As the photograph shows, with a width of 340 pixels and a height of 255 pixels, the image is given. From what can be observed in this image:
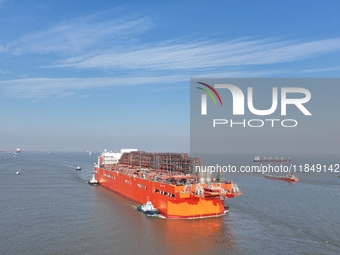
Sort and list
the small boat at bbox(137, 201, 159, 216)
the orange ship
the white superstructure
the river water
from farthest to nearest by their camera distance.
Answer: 1. the white superstructure
2. the small boat at bbox(137, 201, 159, 216)
3. the orange ship
4. the river water

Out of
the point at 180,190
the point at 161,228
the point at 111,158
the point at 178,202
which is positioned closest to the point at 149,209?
the point at 178,202

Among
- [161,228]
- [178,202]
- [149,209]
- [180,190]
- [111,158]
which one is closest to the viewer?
[161,228]

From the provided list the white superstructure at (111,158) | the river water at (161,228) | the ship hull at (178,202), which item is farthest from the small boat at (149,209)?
the white superstructure at (111,158)

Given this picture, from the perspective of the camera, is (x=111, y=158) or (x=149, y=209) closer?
(x=149, y=209)

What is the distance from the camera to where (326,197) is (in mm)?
41125

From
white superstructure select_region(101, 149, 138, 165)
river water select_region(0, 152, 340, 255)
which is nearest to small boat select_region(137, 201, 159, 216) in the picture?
river water select_region(0, 152, 340, 255)

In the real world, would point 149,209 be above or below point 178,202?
below

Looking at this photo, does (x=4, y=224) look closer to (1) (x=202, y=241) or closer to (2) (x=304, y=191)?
(1) (x=202, y=241)

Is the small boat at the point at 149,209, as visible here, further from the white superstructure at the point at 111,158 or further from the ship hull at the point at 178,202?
the white superstructure at the point at 111,158

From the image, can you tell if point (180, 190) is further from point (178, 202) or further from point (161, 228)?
point (161, 228)

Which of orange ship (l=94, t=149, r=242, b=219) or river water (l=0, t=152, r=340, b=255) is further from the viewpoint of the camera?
orange ship (l=94, t=149, r=242, b=219)

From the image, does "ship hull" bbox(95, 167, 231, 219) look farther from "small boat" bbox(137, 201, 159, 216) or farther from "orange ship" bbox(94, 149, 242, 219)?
"small boat" bbox(137, 201, 159, 216)

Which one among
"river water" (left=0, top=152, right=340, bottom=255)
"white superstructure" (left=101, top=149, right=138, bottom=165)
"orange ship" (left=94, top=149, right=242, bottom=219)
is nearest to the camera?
"river water" (left=0, top=152, right=340, bottom=255)

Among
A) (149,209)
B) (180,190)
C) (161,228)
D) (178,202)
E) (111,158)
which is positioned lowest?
(161,228)
